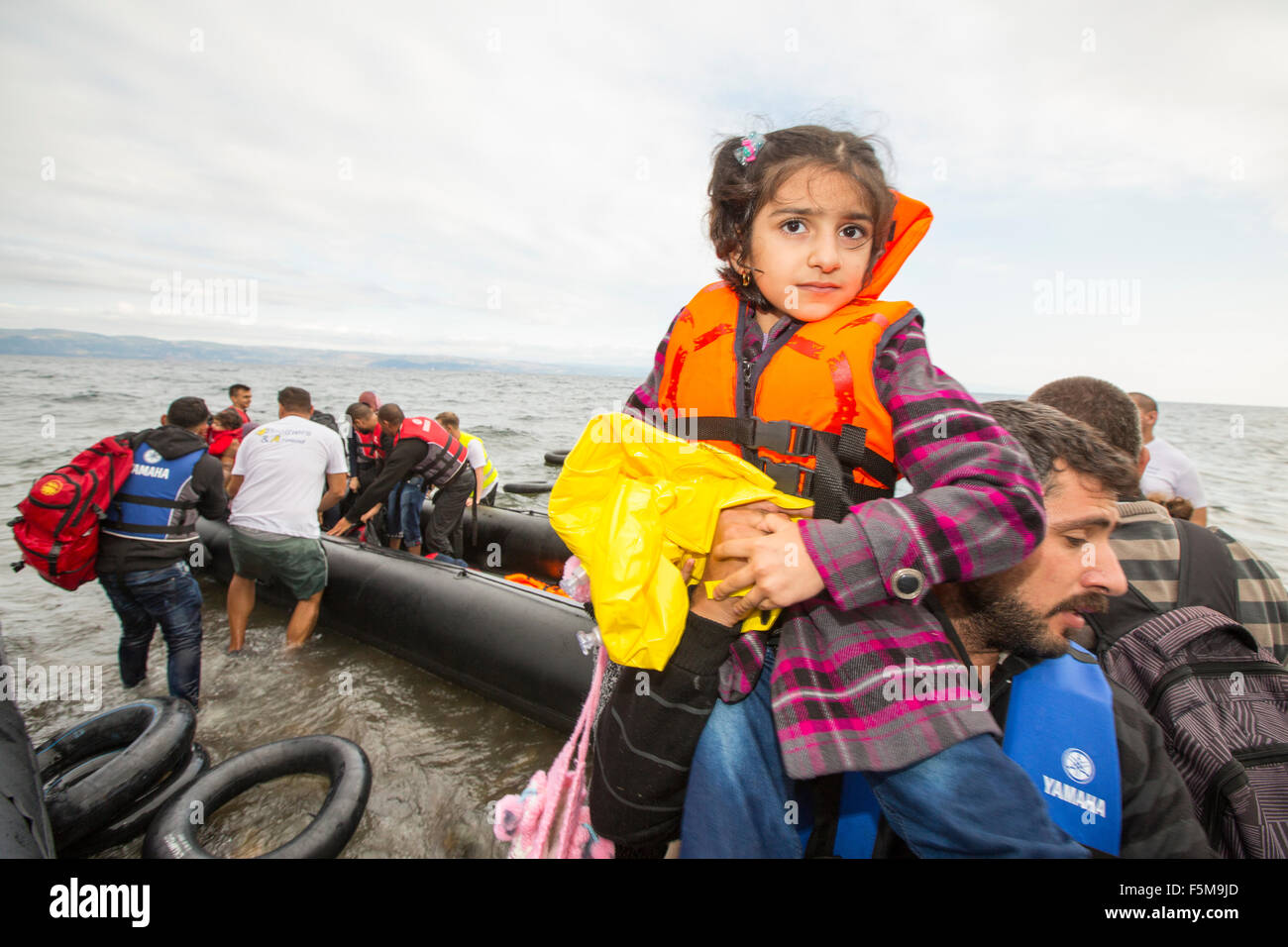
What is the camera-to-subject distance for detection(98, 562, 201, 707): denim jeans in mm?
4234

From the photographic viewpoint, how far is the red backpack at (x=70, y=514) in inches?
147

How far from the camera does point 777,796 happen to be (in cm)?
132

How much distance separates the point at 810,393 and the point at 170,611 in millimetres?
5382

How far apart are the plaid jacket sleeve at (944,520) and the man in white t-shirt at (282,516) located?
216 inches

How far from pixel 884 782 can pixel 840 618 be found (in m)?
0.38

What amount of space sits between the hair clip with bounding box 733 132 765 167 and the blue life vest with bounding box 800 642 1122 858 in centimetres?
183

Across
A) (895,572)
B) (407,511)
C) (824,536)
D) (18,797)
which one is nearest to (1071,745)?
(895,572)

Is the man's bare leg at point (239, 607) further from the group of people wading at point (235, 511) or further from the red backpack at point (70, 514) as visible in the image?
the red backpack at point (70, 514)

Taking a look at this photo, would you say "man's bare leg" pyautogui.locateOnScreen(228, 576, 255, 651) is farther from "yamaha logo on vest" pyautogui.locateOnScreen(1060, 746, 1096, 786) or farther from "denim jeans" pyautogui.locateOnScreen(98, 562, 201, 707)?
"yamaha logo on vest" pyautogui.locateOnScreen(1060, 746, 1096, 786)

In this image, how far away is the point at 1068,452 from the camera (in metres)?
1.74

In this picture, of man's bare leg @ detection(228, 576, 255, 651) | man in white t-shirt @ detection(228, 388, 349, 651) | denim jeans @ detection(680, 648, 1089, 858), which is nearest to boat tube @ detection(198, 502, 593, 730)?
man in white t-shirt @ detection(228, 388, 349, 651)

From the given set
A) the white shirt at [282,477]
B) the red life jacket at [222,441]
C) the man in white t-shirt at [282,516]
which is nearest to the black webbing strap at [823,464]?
the white shirt at [282,477]

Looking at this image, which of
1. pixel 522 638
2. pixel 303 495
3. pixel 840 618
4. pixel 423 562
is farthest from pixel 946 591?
pixel 303 495

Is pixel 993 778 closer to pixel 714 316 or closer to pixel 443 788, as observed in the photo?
pixel 714 316
